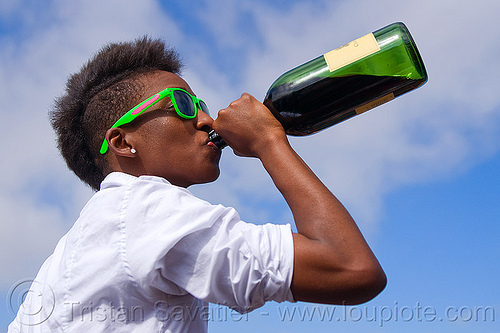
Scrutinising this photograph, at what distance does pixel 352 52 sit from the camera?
2.46 meters

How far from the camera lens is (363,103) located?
259 centimetres

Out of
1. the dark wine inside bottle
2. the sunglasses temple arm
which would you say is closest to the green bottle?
the dark wine inside bottle

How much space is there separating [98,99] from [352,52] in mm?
1433

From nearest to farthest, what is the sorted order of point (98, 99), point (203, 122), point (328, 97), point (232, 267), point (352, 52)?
point (232, 267) → point (352, 52) → point (328, 97) → point (203, 122) → point (98, 99)

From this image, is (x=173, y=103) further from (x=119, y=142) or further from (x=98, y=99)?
(x=98, y=99)

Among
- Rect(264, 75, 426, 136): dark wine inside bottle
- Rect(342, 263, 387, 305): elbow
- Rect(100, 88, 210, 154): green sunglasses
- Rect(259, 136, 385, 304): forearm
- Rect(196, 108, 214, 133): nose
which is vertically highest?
Rect(100, 88, 210, 154): green sunglasses

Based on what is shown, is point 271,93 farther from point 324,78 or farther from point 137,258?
point 137,258

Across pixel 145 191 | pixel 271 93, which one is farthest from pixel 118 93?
pixel 145 191

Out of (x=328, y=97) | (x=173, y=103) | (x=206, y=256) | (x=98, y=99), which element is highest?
(x=98, y=99)

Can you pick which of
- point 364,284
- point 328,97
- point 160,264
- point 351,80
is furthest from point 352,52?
point 160,264

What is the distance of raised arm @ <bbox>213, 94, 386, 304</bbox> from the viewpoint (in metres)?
1.79

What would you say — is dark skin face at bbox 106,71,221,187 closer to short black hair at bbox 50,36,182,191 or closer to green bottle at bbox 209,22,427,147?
short black hair at bbox 50,36,182,191

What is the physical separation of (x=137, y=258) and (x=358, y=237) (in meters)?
0.80

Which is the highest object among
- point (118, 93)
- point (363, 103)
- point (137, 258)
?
point (118, 93)
